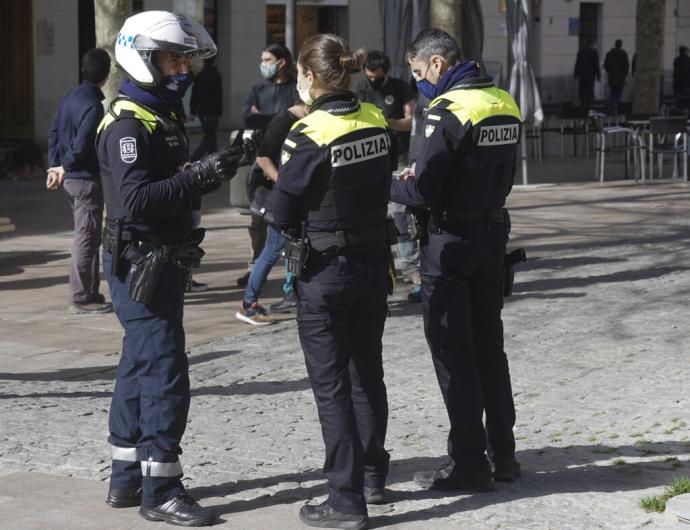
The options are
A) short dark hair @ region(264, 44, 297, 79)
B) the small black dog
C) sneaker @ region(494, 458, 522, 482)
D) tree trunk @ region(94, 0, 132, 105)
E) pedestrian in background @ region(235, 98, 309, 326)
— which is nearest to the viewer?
sneaker @ region(494, 458, 522, 482)

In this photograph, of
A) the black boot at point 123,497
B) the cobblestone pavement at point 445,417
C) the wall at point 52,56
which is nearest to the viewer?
the black boot at point 123,497

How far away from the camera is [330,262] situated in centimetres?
525

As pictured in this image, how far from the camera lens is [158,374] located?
5.34 metres

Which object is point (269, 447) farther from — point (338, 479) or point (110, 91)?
point (110, 91)

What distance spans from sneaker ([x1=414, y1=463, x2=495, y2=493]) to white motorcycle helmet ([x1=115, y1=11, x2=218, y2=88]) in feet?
6.36

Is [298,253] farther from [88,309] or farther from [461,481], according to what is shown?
[88,309]

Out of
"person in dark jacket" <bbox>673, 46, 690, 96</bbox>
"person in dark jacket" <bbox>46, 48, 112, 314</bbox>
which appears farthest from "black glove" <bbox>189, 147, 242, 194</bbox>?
"person in dark jacket" <bbox>673, 46, 690, 96</bbox>

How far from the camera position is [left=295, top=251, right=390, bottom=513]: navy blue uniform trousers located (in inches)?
207

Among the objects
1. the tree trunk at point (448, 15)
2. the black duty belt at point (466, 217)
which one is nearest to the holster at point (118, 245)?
the black duty belt at point (466, 217)

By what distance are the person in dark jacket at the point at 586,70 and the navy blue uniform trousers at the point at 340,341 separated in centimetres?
3107

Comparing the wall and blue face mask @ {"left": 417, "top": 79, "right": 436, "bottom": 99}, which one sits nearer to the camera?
blue face mask @ {"left": 417, "top": 79, "right": 436, "bottom": 99}

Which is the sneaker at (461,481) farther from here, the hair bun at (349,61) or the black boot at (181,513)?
the hair bun at (349,61)

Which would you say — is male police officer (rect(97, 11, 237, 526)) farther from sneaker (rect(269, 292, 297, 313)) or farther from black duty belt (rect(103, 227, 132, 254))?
sneaker (rect(269, 292, 297, 313))

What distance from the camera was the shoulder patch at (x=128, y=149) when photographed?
5203 mm
